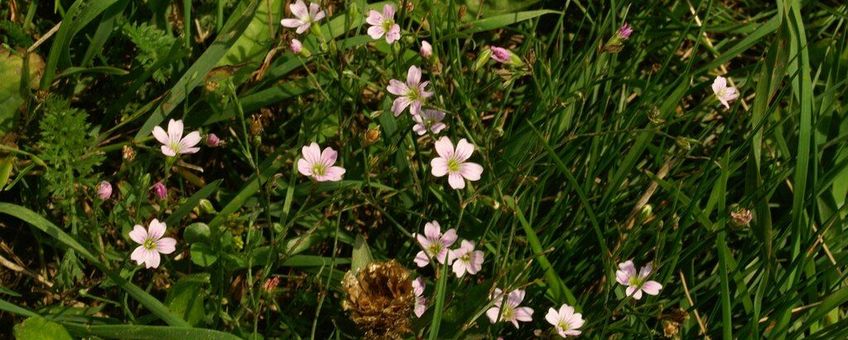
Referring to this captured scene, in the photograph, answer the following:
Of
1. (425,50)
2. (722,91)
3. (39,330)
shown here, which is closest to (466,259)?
(425,50)

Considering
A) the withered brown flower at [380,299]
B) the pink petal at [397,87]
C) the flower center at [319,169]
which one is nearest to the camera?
the withered brown flower at [380,299]

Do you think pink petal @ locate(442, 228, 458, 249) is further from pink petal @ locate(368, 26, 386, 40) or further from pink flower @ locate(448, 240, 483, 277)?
pink petal @ locate(368, 26, 386, 40)

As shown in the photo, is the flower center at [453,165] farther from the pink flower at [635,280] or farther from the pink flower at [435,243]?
the pink flower at [635,280]

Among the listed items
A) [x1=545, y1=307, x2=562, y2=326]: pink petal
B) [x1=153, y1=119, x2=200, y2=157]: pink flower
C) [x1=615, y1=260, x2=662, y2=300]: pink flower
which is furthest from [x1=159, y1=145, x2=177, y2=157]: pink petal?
[x1=615, y1=260, x2=662, y2=300]: pink flower

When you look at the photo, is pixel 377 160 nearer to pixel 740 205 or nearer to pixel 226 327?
pixel 226 327

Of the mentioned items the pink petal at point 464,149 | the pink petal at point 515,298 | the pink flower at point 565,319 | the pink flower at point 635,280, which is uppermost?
the pink petal at point 464,149

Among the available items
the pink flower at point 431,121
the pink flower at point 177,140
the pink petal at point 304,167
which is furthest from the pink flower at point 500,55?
the pink flower at point 177,140
